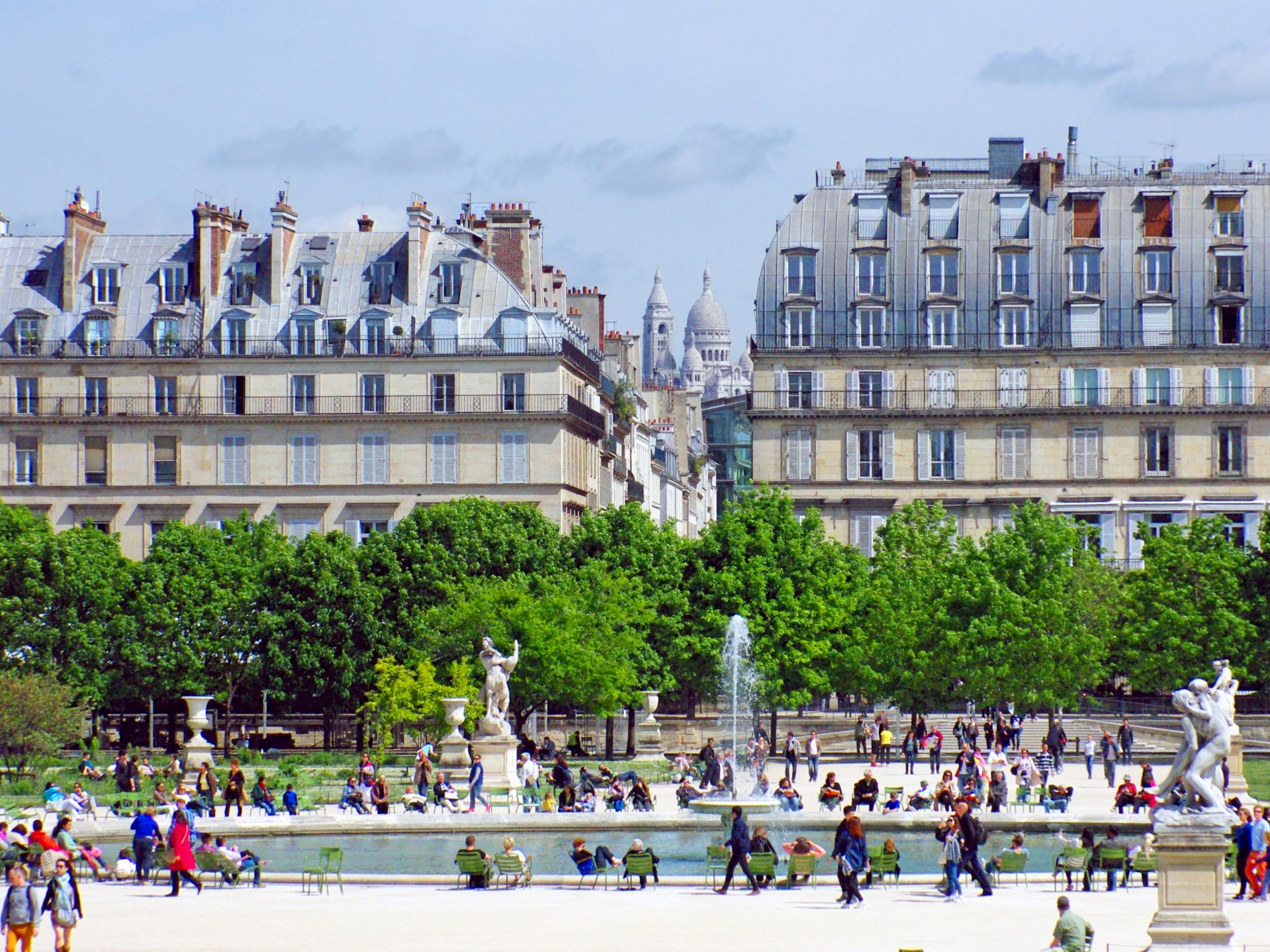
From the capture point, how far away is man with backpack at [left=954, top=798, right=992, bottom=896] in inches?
1246

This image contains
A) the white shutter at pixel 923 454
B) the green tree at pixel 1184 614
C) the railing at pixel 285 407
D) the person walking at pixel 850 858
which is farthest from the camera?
the white shutter at pixel 923 454

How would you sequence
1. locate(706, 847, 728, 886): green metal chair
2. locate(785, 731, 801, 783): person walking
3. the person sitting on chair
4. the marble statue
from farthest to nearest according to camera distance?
locate(785, 731, 801, 783): person walking
the marble statue
the person sitting on chair
locate(706, 847, 728, 886): green metal chair

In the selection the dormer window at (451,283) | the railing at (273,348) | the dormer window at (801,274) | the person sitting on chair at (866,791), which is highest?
the dormer window at (801,274)

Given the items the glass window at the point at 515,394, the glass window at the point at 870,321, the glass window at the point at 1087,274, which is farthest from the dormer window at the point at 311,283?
the glass window at the point at 1087,274

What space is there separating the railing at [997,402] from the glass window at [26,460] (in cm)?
2472

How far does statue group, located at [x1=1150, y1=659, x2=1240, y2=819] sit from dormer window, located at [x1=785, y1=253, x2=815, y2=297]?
57.9 metres

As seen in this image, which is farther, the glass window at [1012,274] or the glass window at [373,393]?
the glass window at [1012,274]

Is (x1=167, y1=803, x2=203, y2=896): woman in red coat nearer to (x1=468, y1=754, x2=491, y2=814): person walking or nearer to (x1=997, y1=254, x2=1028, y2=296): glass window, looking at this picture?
(x1=468, y1=754, x2=491, y2=814): person walking

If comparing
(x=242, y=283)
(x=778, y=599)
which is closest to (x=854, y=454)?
(x=778, y=599)

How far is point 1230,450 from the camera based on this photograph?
80562 mm

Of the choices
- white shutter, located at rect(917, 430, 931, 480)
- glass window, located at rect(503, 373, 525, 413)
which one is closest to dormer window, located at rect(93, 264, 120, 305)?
glass window, located at rect(503, 373, 525, 413)

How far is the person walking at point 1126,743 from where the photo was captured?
2297 inches

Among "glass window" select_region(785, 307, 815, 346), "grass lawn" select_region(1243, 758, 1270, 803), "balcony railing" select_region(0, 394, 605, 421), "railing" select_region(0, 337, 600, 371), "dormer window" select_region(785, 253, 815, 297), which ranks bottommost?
"grass lawn" select_region(1243, 758, 1270, 803)

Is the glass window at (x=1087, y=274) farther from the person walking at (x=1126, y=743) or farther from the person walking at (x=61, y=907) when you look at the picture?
the person walking at (x=61, y=907)
